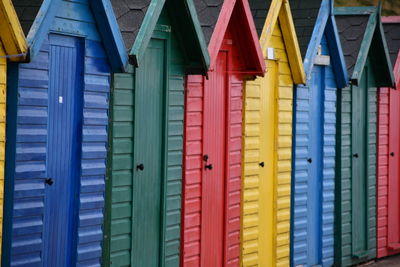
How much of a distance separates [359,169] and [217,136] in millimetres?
4212

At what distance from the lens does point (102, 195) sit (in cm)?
919

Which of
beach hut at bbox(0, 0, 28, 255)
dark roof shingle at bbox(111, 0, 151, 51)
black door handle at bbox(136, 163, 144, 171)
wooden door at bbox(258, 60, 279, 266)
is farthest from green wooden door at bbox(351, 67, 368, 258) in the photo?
beach hut at bbox(0, 0, 28, 255)

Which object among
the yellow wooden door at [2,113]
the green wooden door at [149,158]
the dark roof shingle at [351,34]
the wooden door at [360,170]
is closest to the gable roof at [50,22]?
the yellow wooden door at [2,113]

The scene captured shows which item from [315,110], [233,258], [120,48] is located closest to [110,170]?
[120,48]

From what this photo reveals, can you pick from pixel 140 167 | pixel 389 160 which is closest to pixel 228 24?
pixel 140 167

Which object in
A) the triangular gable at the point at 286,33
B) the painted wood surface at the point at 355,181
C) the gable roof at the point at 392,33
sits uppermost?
the gable roof at the point at 392,33

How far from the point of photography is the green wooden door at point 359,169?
14656mm

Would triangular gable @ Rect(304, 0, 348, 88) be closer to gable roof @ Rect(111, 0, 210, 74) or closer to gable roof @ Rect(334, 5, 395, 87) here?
gable roof @ Rect(334, 5, 395, 87)

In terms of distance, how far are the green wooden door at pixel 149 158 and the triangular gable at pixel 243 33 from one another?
65 cm

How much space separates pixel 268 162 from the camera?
490 inches

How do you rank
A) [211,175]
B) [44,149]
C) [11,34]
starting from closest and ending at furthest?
[11,34] < [44,149] < [211,175]

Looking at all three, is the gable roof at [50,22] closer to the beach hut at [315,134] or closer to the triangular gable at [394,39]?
the beach hut at [315,134]

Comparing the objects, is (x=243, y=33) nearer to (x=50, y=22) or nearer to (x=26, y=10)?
(x=50, y=22)

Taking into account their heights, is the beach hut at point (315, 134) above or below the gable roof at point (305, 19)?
below
